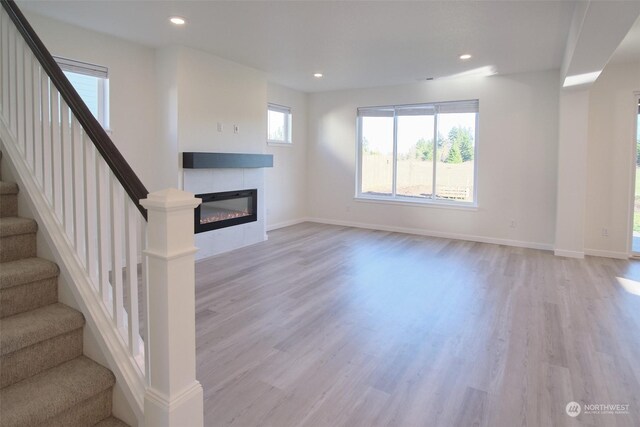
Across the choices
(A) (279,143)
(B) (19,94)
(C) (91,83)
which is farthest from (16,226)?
(A) (279,143)

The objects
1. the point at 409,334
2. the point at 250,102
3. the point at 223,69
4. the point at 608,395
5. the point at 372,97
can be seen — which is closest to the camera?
the point at 608,395


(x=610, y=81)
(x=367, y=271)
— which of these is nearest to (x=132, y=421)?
(x=367, y=271)

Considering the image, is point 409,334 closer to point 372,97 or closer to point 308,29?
point 308,29

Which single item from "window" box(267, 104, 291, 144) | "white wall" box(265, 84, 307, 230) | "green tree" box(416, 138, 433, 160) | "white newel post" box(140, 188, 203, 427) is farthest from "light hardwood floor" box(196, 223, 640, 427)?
"window" box(267, 104, 291, 144)

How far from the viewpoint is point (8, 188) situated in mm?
1942

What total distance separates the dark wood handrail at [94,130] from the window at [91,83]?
2.41m

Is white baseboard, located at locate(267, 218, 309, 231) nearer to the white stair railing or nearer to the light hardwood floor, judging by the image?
the light hardwood floor

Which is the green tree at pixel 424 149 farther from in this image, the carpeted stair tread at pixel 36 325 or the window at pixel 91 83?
the carpeted stair tread at pixel 36 325

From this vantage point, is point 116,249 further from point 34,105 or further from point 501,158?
point 501,158

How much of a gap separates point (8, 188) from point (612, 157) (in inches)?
251

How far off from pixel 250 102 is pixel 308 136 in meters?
2.27

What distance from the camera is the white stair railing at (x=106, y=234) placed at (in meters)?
1.34

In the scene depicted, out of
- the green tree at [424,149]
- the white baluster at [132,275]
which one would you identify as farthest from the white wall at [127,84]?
the green tree at [424,149]

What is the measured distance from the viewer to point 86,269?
165cm
